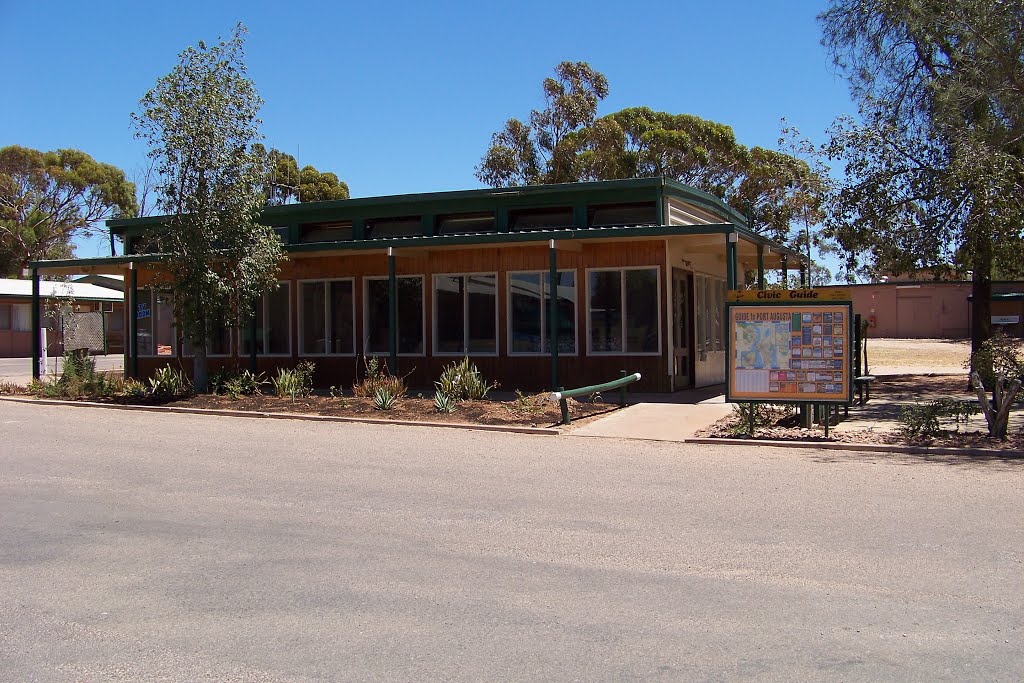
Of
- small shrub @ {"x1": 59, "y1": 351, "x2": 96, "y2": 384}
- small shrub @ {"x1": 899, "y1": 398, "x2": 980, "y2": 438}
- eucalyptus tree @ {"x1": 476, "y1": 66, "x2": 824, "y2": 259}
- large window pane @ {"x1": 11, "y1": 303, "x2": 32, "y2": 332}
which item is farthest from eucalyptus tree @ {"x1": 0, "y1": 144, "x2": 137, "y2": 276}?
small shrub @ {"x1": 899, "y1": 398, "x2": 980, "y2": 438}

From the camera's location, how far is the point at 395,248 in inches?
717

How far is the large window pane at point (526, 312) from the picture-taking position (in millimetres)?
18703

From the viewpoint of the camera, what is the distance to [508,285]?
1895 centimetres

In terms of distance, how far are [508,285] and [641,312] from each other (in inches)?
117

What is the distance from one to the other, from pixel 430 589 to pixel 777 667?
2.16 metres

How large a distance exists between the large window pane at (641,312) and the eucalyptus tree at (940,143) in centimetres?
490

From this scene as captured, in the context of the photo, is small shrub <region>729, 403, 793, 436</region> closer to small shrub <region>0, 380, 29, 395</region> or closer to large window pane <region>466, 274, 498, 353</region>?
large window pane <region>466, 274, 498, 353</region>

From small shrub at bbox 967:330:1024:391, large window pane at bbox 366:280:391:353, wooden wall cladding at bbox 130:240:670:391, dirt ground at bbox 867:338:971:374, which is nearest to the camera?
small shrub at bbox 967:330:1024:391

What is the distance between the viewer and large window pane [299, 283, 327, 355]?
2095 cm

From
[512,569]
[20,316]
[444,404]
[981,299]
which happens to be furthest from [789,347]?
[20,316]

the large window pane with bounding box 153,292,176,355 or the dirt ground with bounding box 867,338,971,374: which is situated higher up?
the large window pane with bounding box 153,292,176,355

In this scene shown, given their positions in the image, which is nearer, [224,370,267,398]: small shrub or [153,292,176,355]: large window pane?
[224,370,267,398]: small shrub

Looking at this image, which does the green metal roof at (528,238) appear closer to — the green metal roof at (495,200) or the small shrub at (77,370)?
the green metal roof at (495,200)

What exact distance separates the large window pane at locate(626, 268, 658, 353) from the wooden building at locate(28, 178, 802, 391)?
0.03 m
